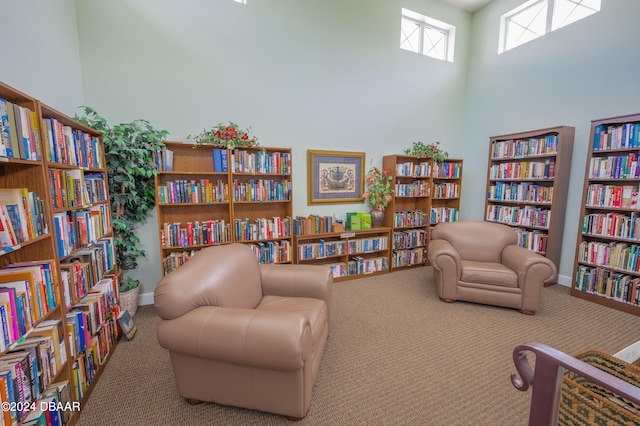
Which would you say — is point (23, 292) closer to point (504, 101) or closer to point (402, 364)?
point (402, 364)

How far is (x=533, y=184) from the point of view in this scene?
3.84m

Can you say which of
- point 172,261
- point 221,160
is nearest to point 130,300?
point 172,261

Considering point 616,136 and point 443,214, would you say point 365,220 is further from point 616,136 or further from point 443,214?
point 616,136

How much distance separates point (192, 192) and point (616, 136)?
476cm

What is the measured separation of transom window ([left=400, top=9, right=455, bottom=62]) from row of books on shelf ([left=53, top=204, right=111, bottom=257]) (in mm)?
4672

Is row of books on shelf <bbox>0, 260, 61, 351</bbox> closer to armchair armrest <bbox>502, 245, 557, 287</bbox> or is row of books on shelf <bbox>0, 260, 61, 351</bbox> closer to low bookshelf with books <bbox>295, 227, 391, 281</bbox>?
low bookshelf with books <bbox>295, 227, 391, 281</bbox>

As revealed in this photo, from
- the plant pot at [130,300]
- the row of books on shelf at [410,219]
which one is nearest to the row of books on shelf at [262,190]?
the plant pot at [130,300]

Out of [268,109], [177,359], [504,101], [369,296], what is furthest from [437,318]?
[504,101]

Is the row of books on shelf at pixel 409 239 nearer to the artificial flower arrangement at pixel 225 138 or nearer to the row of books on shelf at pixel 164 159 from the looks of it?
the artificial flower arrangement at pixel 225 138

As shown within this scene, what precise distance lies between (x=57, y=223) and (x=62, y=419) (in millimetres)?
1054

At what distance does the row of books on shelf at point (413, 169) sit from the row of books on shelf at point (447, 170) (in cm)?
16

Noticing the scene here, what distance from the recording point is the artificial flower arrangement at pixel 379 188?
157 inches

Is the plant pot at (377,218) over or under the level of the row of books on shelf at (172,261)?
over

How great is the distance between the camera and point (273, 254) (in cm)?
333
